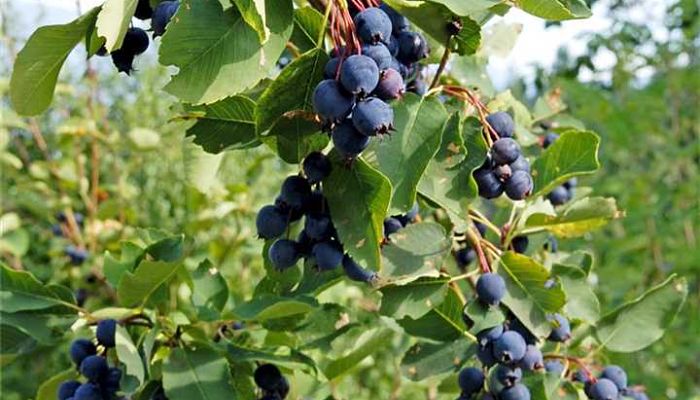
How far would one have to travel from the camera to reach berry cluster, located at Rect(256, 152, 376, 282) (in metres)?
0.85

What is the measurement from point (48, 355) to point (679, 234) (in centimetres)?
244

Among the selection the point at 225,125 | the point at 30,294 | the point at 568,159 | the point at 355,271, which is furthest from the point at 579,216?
the point at 30,294

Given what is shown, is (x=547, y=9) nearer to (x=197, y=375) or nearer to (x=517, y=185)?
(x=517, y=185)

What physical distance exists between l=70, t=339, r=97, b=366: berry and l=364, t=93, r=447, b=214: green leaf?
1.68 ft

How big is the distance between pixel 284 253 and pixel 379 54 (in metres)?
0.27

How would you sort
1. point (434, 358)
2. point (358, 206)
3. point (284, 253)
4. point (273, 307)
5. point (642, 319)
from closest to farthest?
point (358, 206) < point (284, 253) < point (273, 307) < point (434, 358) < point (642, 319)

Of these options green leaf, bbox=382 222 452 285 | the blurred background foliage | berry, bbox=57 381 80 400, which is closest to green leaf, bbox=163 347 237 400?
berry, bbox=57 381 80 400

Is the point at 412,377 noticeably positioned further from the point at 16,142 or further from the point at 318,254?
the point at 16,142

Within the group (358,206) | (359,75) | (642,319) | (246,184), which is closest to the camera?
(359,75)

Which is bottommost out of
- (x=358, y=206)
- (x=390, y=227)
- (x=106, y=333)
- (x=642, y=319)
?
(x=642, y=319)

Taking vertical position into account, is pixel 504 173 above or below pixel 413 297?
above

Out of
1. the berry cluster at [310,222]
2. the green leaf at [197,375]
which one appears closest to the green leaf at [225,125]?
the berry cluster at [310,222]

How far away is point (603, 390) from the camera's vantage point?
1112 mm

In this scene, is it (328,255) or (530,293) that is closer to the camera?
(328,255)
